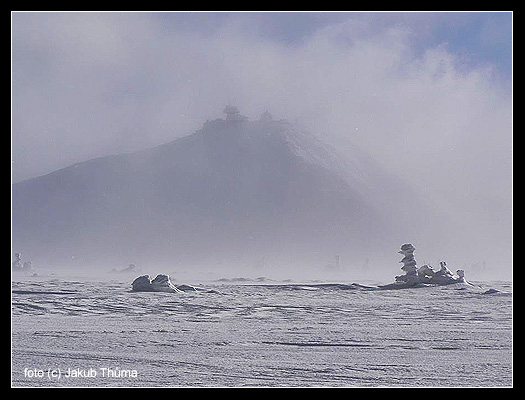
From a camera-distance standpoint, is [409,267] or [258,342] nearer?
[258,342]

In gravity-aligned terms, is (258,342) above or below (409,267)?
below

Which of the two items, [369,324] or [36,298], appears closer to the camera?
[369,324]

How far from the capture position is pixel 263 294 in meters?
24.8

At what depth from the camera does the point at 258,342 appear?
39.7 feet

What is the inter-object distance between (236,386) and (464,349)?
511cm

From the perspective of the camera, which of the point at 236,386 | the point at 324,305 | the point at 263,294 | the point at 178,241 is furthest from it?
the point at 178,241

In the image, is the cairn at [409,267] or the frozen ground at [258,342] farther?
the cairn at [409,267]

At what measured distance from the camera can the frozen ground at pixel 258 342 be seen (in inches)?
358

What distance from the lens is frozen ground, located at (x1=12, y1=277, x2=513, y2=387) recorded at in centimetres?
909

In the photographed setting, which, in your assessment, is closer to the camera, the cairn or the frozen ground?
the frozen ground
